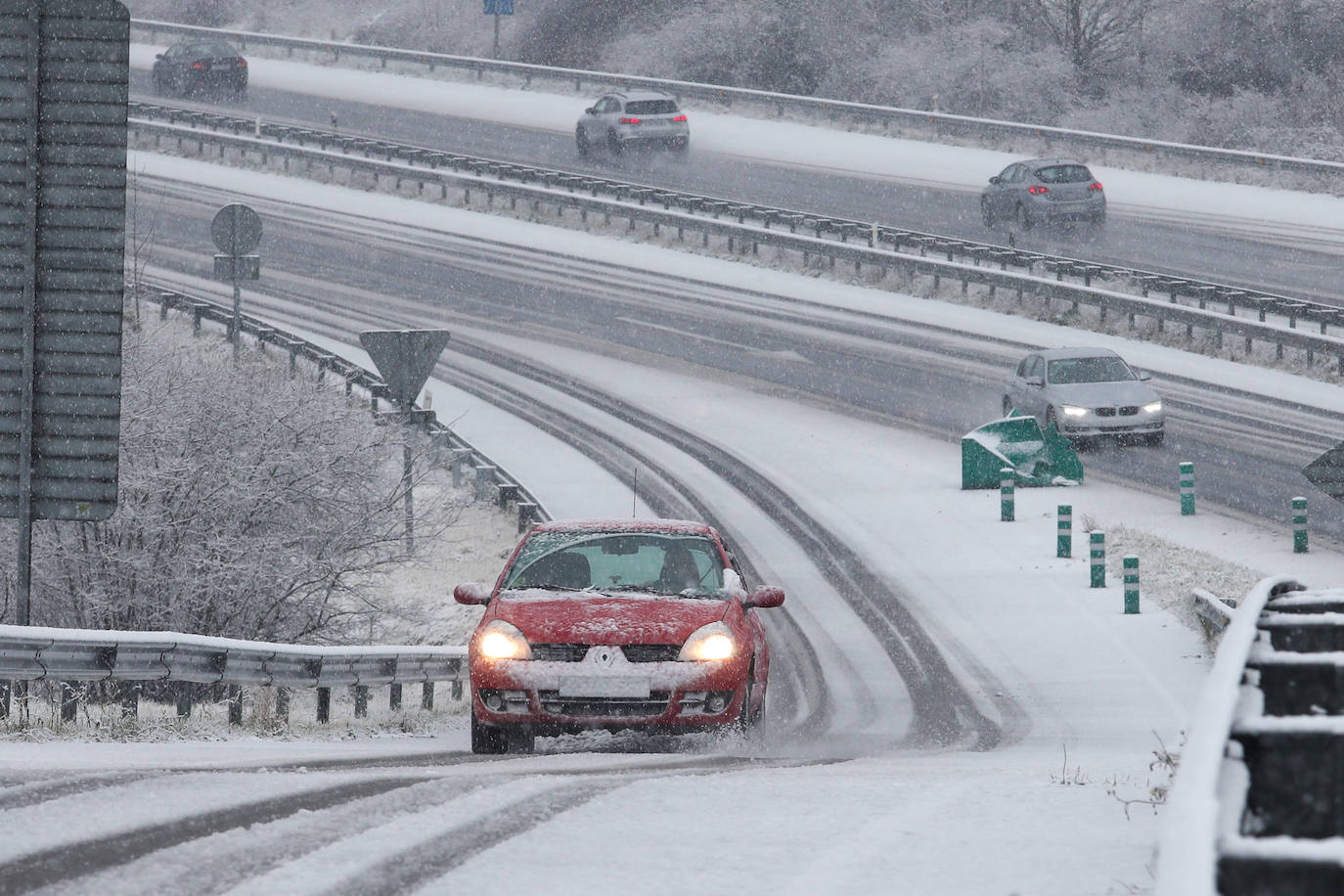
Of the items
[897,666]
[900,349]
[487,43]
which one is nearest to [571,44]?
[487,43]

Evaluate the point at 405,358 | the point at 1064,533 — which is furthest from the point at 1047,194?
the point at 405,358

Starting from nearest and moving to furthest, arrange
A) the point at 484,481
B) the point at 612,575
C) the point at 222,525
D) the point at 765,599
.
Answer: the point at 765,599, the point at 612,575, the point at 222,525, the point at 484,481

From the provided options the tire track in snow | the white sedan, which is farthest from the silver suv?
the tire track in snow

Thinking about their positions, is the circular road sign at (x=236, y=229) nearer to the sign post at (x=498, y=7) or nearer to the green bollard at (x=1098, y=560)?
the green bollard at (x=1098, y=560)

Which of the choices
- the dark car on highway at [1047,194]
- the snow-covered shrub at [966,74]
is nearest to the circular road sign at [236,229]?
the dark car on highway at [1047,194]

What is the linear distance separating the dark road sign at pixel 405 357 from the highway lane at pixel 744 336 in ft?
35.5

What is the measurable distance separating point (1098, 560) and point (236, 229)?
12141mm

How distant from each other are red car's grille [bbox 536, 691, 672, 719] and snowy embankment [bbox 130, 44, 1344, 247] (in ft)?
112

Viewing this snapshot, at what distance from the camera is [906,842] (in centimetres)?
545

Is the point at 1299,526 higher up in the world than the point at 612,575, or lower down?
lower down

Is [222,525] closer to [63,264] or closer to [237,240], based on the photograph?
[63,264]

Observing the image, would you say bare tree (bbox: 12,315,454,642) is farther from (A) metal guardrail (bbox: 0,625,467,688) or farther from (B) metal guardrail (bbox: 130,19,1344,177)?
(B) metal guardrail (bbox: 130,19,1344,177)

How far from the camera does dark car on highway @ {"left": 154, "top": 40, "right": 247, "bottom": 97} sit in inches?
2298

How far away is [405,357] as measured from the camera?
20.0 metres
